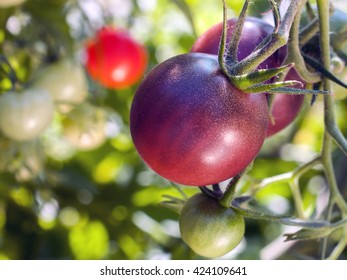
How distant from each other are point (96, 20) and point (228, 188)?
2.18 feet

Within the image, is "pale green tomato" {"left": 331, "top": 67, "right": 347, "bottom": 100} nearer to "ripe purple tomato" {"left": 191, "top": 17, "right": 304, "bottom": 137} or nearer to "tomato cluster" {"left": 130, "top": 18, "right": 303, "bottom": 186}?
"ripe purple tomato" {"left": 191, "top": 17, "right": 304, "bottom": 137}

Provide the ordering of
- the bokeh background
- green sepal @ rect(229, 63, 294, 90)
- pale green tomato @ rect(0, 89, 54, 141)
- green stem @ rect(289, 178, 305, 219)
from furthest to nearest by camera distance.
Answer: the bokeh background
pale green tomato @ rect(0, 89, 54, 141)
green stem @ rect(289, 178, 305, 219)
green sepal @ rect(229, 63, 294, 90)

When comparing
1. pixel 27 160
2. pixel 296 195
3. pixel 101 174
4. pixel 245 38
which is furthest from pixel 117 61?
pixel 245 38

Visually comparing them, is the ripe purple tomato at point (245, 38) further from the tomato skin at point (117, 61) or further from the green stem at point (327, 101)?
the tomato skin at point (117, 61)

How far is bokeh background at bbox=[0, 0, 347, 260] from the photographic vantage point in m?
1.04

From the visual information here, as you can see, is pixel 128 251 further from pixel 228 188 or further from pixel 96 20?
pixel 228 188

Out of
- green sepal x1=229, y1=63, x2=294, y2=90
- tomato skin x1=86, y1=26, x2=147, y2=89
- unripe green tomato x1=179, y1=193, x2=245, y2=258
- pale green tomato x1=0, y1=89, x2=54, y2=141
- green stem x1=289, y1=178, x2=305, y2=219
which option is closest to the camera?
green sepal x1=229, y1=63, x2=294, y2=90

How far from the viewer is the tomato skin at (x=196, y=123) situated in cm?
44

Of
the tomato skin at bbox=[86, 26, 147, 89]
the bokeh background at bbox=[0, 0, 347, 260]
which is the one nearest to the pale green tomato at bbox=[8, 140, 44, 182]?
the bokeh background at bbox=[0, 0, 347, 260]

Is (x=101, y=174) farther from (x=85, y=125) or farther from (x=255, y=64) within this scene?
(x=255, y=64)

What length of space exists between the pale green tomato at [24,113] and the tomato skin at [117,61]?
1.01 feet

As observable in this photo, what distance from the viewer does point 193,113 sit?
1.45ft

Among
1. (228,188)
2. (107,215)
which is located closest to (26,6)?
(107,215)

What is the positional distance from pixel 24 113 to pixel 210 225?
46 centimetres
